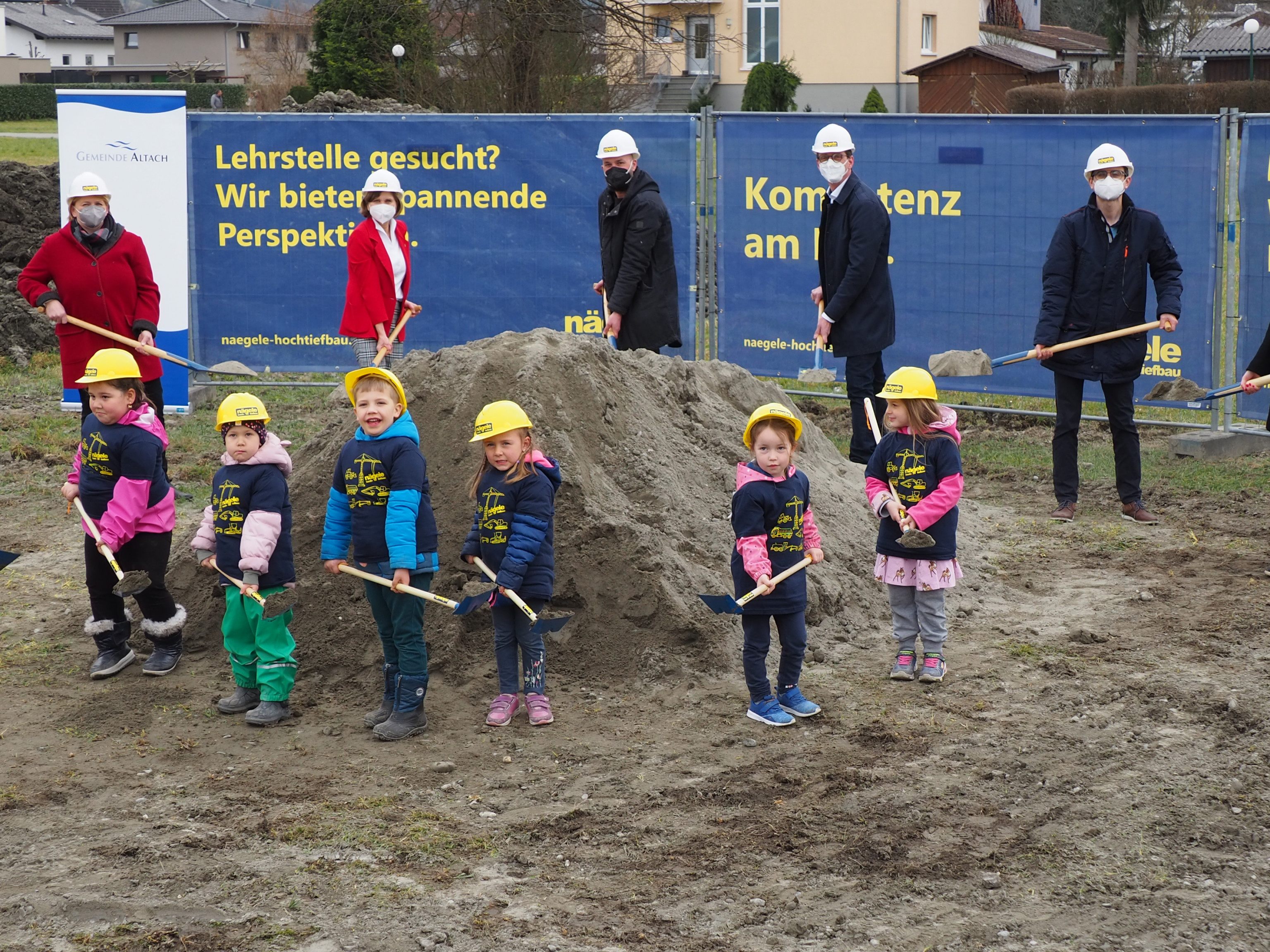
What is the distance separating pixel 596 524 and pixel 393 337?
3.73 metres

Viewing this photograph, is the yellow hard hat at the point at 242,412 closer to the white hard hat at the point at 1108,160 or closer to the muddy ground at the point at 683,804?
the muddy ground at the point at 683,804

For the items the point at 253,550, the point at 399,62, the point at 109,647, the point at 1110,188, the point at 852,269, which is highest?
the point at 399,62

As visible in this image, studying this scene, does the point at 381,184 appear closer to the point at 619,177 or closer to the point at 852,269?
the point at 619,177

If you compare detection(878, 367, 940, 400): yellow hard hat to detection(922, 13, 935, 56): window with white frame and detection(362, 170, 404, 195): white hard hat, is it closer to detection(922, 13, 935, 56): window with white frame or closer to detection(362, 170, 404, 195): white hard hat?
detection(362, 170, 404, 195): white hard hat

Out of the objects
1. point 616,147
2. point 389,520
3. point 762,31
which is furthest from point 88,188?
point 762,31

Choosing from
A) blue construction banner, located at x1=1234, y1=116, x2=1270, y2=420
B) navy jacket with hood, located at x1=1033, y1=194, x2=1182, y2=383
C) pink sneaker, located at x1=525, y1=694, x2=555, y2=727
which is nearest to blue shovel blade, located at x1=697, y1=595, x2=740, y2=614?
pink sneaker, located at x1=525, y1=694, x2=555, y2=727

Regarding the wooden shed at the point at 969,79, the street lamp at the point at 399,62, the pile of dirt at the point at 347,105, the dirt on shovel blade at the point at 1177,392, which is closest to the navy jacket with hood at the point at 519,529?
the dirt on shovel blade at the point at 1177,392

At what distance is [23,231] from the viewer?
54.7 feet

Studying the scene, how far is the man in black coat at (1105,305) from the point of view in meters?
9.05

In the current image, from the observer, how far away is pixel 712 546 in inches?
A: 284

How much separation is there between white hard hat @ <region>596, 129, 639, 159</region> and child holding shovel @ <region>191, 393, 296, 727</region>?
3903mm

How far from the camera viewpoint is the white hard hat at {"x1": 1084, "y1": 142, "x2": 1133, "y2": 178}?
29.2 ft

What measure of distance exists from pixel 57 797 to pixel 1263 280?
8.81 m

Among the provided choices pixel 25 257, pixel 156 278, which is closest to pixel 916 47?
pixel 25 257
